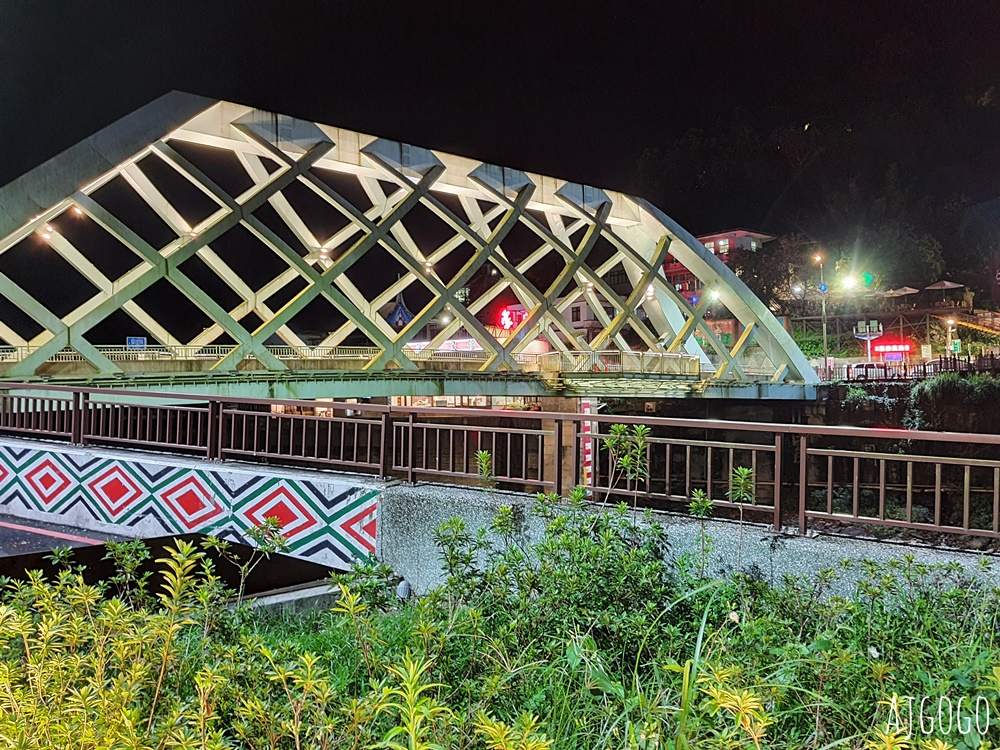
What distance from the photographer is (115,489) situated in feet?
26.2

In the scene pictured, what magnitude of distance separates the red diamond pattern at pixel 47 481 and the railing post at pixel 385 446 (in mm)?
4152

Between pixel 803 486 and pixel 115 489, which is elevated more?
pixel 803 486

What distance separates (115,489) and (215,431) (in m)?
1.33

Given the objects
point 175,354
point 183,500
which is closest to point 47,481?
point 183,500

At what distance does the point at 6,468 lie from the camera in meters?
8.77

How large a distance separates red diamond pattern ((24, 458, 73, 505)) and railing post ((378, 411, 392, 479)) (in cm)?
415

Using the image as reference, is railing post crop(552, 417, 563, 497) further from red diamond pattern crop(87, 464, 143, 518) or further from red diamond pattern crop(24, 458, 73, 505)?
red diamond pattern crop(24, 458, 73, 505)

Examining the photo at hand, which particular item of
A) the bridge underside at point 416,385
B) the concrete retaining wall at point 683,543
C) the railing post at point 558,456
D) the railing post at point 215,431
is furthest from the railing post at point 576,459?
the bridge underside at point 416,385

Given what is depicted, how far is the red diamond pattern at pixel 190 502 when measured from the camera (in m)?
7.46

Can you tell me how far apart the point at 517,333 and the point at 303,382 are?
32.7 ft

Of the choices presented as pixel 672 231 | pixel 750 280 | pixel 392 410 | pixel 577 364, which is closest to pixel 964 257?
pixel 750 280

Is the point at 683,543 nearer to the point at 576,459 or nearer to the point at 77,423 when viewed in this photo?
the point at 576,459

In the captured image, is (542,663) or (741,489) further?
(741,489)

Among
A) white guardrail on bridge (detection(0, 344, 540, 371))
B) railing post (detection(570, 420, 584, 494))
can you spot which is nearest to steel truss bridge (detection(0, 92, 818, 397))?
white guardrail on bridge (detection(0, 344, 540, 371))
